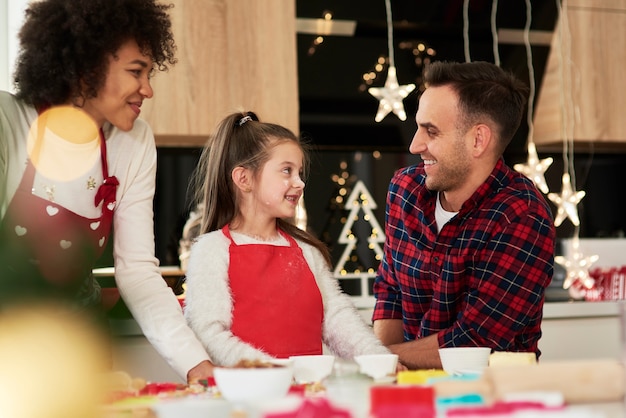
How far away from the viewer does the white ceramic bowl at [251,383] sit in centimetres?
96

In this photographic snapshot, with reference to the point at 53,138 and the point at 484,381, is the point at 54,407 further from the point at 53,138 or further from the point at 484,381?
the point at 53,138

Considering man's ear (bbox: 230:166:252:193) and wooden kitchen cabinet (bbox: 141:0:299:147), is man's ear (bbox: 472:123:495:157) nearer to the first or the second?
man's ear (bbox: 230:166:252:193)

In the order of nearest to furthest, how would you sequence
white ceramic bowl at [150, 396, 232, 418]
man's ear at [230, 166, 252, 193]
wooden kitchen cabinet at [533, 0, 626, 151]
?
1. white ceramic bowl at [150, 396, 232, 418]
2. man's ear at [230, 166, 252, 193]
3. wooden kitchen cabinet at [533, 0, 626, 151]

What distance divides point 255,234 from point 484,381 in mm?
1073

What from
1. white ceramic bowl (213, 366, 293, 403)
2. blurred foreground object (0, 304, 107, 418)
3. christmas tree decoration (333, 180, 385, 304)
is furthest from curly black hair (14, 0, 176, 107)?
christmas tree decoration (333, 180, 385, 304)

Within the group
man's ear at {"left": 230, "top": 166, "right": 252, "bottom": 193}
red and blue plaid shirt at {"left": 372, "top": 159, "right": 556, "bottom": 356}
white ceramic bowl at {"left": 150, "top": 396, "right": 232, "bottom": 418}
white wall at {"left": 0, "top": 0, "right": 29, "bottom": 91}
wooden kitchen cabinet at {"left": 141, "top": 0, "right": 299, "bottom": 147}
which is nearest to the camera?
white ceramic bowl at {"left": 150, "top": 396, "right": 232, "bottom": 418}

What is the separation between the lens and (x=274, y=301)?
1.84 metres

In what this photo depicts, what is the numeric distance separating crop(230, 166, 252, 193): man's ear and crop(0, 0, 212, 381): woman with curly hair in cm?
40

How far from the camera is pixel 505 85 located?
2.15 metres

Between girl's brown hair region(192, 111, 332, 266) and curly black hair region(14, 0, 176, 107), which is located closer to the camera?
curly black hair region(14, 0, 176, 107)

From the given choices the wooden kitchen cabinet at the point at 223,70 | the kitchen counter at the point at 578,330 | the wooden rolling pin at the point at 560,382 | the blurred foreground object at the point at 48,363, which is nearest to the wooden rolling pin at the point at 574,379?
the wooden rolling pin at the point at 560,382

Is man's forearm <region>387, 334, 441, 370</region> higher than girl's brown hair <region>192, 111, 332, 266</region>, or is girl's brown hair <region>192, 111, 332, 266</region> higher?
girl's brown hair <region>192, 111, 332, 266</region>

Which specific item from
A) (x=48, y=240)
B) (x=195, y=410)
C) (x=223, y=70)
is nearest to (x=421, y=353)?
(x=48, y=240)

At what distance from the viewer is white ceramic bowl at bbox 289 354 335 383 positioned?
1.20 metres
